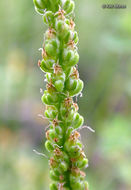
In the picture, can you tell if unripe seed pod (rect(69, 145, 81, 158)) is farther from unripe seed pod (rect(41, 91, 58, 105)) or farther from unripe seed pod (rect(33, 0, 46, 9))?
unripe seed pod (rect(33, 0, 46, 9))

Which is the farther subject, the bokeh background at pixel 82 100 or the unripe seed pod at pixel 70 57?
→ the bokeh background at pixel 82 100

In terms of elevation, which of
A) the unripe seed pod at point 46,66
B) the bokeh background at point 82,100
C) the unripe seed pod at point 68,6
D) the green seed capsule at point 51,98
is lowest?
the bokeh background at point 82,100

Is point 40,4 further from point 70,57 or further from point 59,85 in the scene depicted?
point 59,85

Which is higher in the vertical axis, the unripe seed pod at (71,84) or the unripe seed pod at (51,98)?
the unripe seed pod at (71,84)

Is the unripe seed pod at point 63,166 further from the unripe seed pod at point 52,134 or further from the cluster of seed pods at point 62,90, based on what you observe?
the unripe seed pod at point 52,134

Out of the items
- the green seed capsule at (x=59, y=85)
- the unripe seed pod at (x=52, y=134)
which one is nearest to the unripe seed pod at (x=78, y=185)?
the unripe seed pod at (x=52, y=134)

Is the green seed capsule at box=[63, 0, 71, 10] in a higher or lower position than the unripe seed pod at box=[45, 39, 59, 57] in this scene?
higher

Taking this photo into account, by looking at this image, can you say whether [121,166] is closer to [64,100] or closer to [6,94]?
[6,94]

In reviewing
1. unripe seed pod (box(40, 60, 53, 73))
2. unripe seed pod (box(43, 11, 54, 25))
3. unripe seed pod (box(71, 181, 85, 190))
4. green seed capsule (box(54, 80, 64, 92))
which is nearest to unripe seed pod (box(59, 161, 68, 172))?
unripe seed pod (box(71, 181, 85, 190))
